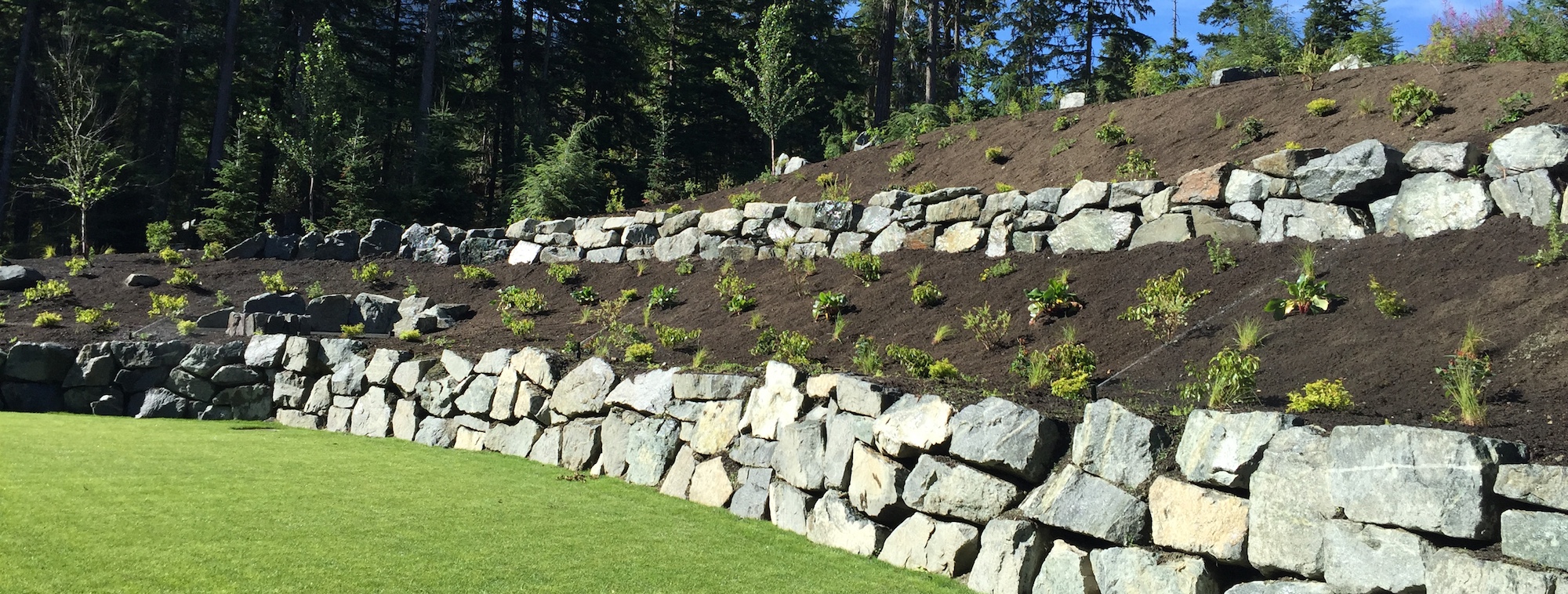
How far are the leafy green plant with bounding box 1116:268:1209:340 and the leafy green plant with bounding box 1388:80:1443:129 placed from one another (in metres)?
3.88

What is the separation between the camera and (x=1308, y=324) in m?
6.91

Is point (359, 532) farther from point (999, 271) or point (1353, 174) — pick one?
point (1353, 174)

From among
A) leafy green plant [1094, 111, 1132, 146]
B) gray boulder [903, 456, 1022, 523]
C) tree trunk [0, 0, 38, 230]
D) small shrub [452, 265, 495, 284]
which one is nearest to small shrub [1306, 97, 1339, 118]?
leafy green plant [1094, 111, 1132, 146]

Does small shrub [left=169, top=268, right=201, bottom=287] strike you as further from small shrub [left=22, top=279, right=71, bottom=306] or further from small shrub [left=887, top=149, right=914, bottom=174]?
small shrub [left=887, top=149, right=914, bottom=174]

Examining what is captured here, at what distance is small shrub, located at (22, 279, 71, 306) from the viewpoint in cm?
1459

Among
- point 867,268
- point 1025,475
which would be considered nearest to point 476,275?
point 867,268

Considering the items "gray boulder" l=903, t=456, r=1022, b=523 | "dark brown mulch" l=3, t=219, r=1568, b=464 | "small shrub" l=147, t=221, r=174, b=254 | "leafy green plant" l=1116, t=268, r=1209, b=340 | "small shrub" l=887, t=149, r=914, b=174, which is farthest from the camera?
"small shrub" l=147, t=221, r=174, b=254

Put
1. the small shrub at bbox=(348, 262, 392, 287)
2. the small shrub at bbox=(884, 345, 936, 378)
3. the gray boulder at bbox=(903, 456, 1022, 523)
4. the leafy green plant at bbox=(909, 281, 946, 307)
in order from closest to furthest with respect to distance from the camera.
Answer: the gray boulder at bbox=(903, 456, 1022, 523) → the small shrub at bbox=(884, 345, 936, 378) → the leafy green plant at bbox=(909, 281, 946, 307) → the small shrub at bbox=(348, 262, 392, 287)

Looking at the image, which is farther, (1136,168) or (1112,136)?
(1112,136)

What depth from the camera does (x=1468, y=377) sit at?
5.07 meters

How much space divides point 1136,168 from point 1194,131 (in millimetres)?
1414

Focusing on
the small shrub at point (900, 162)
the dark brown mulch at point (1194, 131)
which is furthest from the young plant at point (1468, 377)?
the small shrub at point (900, 162)

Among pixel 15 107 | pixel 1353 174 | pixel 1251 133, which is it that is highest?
pixel 15 107

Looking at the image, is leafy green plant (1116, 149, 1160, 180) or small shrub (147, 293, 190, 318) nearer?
leafy green plant (1116, 149, 1160, 180)
